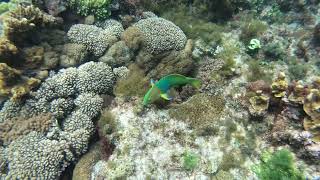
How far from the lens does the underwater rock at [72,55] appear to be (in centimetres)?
638

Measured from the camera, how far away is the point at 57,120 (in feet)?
19.3

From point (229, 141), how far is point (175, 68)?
6.57 ft

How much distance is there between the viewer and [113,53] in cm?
659

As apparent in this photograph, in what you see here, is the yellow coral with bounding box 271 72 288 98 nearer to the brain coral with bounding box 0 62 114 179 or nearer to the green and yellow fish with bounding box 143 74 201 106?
the green and yellow fish with bounding box 143 74 201 106

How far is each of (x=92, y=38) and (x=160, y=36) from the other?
5.40 feet

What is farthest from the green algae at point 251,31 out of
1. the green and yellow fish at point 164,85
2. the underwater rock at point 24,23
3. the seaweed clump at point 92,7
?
the underwater rock at point 24,23

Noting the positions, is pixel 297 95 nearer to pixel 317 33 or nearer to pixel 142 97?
pixel 317 33

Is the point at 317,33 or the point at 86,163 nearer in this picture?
the point at 86,163

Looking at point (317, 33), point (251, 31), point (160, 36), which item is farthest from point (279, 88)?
point (160, 36)

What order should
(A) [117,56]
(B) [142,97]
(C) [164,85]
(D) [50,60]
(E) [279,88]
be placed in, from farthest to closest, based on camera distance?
1. (A) [117,56]
2. (D) [50,60]
3. (B) [142,97]
4. (E) [279,88]
5. (C) [164,85]

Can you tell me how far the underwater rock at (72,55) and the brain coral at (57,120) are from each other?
9.9 inches

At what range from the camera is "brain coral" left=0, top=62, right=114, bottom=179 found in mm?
5398

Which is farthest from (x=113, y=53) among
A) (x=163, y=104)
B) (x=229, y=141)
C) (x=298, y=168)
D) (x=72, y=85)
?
(x=298, y=168)

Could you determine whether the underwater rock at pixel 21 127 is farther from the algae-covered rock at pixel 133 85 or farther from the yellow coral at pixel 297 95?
the yellow coral at pixel 297 95
